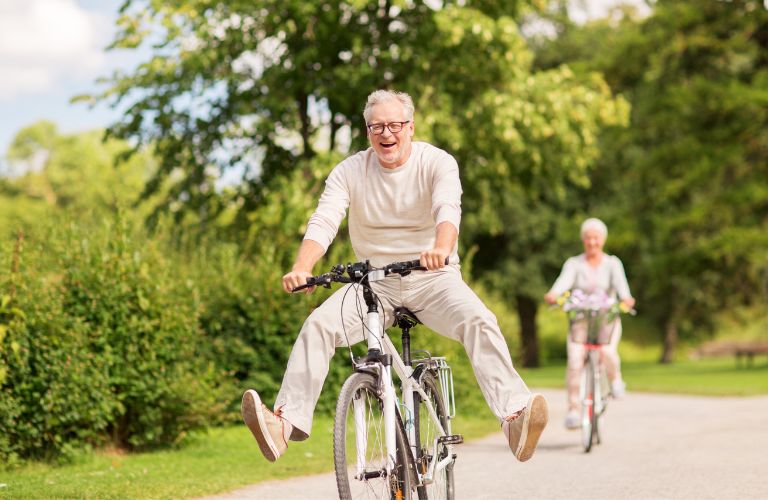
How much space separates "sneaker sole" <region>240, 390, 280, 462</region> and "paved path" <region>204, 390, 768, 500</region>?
246cm

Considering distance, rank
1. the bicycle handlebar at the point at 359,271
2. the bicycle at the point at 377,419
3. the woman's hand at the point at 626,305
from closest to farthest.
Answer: the bicycle at the point at 377,419 < the bicycle handlebar at the point at 359,271 < the woman's hand at the point at 626,305

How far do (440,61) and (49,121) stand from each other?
59.7 meters

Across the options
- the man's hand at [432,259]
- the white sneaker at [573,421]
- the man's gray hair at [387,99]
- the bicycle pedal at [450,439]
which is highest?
the man's gray hair at [387,99]

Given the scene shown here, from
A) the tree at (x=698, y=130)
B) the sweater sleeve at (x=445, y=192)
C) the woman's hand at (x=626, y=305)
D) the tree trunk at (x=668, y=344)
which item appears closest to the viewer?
the sweater sleeve at (x=445, y=192)

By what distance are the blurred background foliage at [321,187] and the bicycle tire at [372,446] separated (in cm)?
431

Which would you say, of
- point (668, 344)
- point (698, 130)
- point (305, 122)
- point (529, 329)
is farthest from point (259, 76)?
point (668, 344)

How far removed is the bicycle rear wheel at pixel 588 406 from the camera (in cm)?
1027

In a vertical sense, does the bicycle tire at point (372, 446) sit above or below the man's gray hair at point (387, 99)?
below

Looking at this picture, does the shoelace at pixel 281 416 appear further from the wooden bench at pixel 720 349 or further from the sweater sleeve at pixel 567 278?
the wooden bench at pixel 720 349

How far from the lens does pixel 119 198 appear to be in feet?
33.8

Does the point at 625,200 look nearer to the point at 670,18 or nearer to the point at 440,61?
the point at 670,18

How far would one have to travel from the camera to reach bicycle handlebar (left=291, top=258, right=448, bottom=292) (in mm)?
5035

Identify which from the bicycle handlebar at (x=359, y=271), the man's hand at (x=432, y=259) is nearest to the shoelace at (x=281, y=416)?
the bicycle handlebar at (x=359, y=271)

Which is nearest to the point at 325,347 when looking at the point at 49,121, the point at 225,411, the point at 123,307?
the point at 123,307
